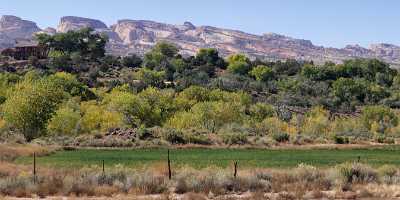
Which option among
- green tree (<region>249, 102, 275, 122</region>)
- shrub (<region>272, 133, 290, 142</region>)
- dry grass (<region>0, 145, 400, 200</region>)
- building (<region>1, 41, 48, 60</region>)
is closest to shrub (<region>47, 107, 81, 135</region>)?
shrub (<region>272, 133, 290, 142</region>)

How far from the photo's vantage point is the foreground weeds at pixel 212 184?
92.7ft

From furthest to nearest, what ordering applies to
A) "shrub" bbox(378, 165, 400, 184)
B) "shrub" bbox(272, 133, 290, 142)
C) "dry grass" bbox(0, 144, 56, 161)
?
"shrub" bbox(272, 133, 290, 142) → "dry grass" bbox(0, 144, 56, 161) → "shrub" bbox(378, 165, 400, 184)

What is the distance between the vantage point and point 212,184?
29.3 meters

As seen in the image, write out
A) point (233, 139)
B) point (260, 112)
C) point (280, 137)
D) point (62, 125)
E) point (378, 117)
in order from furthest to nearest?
point (378, 117) < point (260, 112) < point (62, 125) < point (280, 137) < point (233, 139)

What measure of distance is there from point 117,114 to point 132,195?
62.4 metres

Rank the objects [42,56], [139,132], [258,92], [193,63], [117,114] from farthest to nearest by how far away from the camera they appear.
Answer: [193,63], [42,56], [258,92], [117,114], [139,132]

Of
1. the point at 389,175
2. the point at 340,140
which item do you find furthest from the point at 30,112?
the point at 389,175

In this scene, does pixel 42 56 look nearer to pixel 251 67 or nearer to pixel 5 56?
pixel 5 56

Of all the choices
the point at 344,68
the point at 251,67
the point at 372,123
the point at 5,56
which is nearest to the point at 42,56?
the point at 5,56

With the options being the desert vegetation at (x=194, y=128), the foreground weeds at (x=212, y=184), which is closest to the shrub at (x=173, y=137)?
the desert vegetation at (x=194, y=128)

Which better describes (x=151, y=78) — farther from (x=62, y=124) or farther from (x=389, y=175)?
(x=389, y=175)

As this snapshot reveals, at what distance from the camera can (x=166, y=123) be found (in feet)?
301

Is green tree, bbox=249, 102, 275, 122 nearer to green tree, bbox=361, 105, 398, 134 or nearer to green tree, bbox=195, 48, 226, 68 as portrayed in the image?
green tree, bbox=361, 105, 398, 134

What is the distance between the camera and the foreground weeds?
92.7ft
